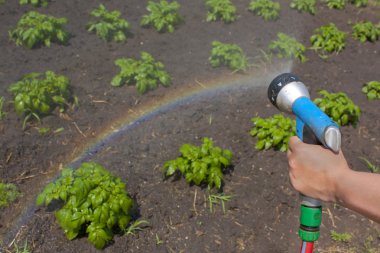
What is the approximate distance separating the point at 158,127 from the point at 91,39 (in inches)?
86.1

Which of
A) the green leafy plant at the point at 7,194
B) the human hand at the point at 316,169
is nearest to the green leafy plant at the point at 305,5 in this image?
the green leafy plant at the point at 7,194

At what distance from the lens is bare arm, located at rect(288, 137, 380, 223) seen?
2121mm

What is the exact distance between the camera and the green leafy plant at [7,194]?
Answer: 13.9 feet

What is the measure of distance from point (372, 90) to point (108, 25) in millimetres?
3610

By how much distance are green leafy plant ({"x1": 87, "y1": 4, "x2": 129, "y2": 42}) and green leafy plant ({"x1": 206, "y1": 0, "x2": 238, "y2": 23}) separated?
54.8 inches

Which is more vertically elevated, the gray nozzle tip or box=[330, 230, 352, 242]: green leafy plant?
the gray nozzle tip

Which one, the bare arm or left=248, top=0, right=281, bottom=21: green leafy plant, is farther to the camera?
left=248, top=0, right=281, bottom=21: green leafy plant

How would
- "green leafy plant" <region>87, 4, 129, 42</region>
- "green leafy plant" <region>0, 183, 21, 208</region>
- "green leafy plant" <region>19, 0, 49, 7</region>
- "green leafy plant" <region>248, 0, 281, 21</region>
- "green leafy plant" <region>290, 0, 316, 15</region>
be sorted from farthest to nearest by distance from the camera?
"green leafy plant" <region>290, 0, 316, 15</region>, "green leafy plant" <region>248, 0, 281, 21</region>, "green leafy plant" <region>19, 0, 49, 7</region>, "green leafy plant" <region>87, 4, 129, 42</region>, "green leafy plant" <region>0, 183, 21, 208</region>

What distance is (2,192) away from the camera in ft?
14.1

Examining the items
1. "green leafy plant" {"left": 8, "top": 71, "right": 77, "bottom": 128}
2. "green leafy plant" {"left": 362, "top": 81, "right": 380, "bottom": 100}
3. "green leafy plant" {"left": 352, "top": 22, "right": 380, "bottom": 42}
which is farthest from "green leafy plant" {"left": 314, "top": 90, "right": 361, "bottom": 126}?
"green leafy plant" {"left": 8, "top": 71, "right": 77, "bottom": 128}

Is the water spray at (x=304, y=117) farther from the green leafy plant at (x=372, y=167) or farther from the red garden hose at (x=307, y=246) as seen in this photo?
the green leafy plant at (x=372, y=167)

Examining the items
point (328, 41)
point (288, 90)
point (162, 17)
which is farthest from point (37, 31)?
point (288, 90)

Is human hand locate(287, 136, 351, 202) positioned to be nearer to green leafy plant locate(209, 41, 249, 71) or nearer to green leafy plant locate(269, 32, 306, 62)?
green leafy plant locate(209, 41, 249, 71)

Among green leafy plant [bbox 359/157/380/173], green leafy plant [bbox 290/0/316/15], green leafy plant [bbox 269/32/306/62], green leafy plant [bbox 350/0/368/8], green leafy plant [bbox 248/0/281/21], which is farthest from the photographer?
green leafy plant [bbox 350/0/368/8]
